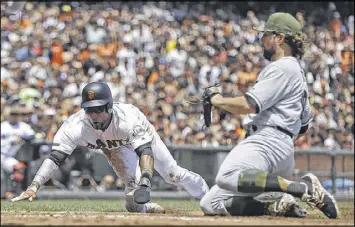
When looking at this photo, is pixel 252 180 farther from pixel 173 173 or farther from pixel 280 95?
pixel 173 173

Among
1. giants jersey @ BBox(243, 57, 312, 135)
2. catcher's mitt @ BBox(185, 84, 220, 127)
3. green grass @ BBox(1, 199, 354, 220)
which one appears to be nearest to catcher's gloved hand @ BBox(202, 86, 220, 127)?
catcher's mitt @ BBox(185, 84, 220, 127)

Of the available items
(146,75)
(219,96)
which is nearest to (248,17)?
(146,75)

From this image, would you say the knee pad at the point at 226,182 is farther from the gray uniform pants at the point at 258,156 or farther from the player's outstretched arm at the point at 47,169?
the player's outstretched arm at the point at 47,169

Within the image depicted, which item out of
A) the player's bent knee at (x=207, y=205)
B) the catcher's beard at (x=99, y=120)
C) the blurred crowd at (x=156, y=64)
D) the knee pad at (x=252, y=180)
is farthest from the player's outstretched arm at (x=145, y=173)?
the blurred crowd at (x=156, y=64)

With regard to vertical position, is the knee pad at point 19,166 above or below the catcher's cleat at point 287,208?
below

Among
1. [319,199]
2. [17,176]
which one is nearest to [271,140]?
[319,199]

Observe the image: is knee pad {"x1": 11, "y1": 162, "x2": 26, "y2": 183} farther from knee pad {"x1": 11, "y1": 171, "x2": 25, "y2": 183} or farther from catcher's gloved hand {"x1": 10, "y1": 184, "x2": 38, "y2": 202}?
catcher's gloved hand {"x1": 10, "y1": 184, "x2": 38, "y2": 202}

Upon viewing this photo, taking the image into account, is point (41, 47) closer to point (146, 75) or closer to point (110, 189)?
point (146, 75)
